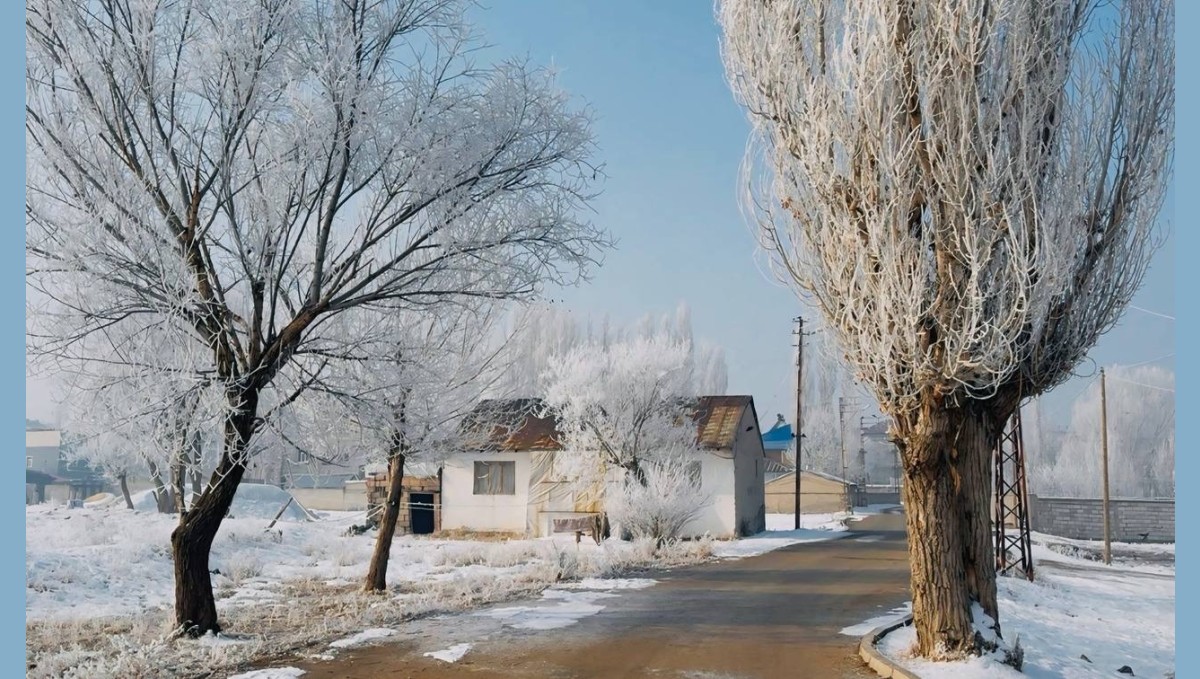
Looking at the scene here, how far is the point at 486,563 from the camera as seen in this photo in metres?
21.0

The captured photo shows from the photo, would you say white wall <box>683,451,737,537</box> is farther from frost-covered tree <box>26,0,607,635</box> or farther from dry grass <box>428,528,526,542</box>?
frost-covered tree <box>26,0,607,635</box>

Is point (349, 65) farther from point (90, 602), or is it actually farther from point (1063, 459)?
point (1063, 459)

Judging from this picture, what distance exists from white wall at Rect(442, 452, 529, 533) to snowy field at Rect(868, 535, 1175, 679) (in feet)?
56.3

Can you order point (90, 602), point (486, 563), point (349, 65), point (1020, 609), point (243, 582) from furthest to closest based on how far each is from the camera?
point (486, 563)
point (243, 582)
point (90, 602)
point (1020, 609)
point (349, 65)

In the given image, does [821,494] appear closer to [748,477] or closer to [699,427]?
[748,477]

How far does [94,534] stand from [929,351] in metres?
20.6

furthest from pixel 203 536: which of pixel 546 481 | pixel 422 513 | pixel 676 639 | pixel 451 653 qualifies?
pixel 422 513

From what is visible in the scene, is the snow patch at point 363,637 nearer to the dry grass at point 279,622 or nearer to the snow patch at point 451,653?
the dry grass at point 279,622

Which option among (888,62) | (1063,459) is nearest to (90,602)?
(888,62)

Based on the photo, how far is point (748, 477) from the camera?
1316 inches

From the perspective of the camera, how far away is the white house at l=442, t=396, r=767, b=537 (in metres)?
30.9

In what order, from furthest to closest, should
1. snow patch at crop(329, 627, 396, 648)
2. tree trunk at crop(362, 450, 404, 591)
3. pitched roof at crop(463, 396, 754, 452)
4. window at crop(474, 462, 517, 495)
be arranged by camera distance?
1. window at crop(474, 462, 517, 495)
2. pitched roof at crop(463, 396, 754, 452)
3. tree trunk at crop(362, 450, 404, 591)
4. snow patch at crop(329, 627, 396, 648)

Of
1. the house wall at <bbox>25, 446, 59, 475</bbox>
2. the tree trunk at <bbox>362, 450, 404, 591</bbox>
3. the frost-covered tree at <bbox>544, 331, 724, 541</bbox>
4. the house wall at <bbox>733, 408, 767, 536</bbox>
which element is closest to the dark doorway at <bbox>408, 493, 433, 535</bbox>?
the frost-covered tree at <bbox>544, 331, 724, 541</bbox>

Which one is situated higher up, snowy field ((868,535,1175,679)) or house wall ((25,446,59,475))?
house wall ((25,446,59,475))
